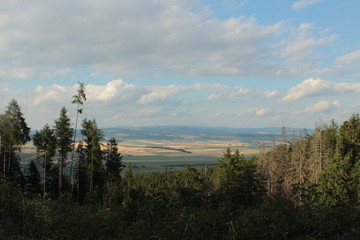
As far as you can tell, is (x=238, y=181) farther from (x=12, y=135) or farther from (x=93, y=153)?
(x=12, y=135)

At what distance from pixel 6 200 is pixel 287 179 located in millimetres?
51500

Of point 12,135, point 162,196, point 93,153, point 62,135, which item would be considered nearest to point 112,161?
point 93,153

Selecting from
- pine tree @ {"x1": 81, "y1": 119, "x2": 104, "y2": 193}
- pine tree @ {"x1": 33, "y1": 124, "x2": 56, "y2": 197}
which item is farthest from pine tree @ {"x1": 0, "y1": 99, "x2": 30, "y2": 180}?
pine tree @ {"x1": 81, "y1": 119, "x2": 104, "y2": 193}

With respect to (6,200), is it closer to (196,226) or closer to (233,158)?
(196,226)

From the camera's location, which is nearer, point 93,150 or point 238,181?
point 93,150

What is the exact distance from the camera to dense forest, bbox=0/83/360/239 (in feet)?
26.2

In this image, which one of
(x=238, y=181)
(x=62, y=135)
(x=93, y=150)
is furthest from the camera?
(x=238, y=181)

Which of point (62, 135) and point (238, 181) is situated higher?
point (62, 135)

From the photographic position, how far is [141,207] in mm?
11578

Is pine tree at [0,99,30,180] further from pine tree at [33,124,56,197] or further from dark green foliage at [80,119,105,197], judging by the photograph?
dark green foliage at [80,119,105,197]

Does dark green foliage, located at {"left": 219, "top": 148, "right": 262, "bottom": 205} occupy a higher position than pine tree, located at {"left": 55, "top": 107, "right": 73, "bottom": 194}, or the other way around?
pine tree, located at {"left": 55, "top": 107, "right": 73, "bottom": 194}

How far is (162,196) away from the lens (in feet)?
139

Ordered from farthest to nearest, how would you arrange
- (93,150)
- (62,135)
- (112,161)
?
(112,161)
(93,150)
(62,135)

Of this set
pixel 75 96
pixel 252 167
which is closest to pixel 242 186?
pixel 252 167
